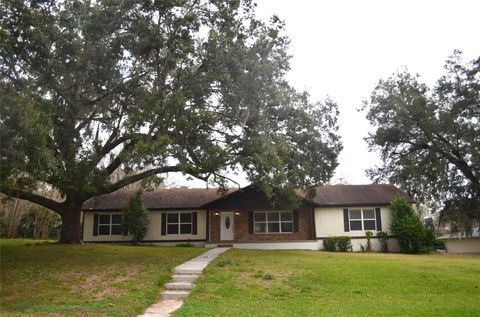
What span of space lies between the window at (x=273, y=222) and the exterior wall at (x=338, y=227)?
179 cm

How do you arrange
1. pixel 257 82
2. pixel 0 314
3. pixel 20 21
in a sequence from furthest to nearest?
pixel 257 82 → pixel 20 21 → pixel 0 314

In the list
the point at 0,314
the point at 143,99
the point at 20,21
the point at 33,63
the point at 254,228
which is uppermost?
the point at 20,21

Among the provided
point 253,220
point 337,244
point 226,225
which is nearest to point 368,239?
point 337,244

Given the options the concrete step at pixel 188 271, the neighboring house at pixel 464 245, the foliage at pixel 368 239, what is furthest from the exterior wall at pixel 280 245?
the concrete step at pixel 188 271

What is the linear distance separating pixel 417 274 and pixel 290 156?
8.36 metres

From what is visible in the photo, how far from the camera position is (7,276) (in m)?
13.6

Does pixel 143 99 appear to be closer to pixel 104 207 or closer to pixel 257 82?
pixel 257 82

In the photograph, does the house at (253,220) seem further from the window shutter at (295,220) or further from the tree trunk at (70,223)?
the tree trunk at (70,223)

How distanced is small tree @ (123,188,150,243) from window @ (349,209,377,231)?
1322cm

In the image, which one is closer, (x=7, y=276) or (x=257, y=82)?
(x=7, y=276)

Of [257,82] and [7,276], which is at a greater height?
[257,82]

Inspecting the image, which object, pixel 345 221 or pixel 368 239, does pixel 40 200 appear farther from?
pixel 368 239

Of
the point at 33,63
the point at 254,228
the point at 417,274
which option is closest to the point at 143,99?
the point at 33,63

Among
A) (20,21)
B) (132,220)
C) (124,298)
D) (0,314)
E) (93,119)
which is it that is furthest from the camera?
(132,220)
